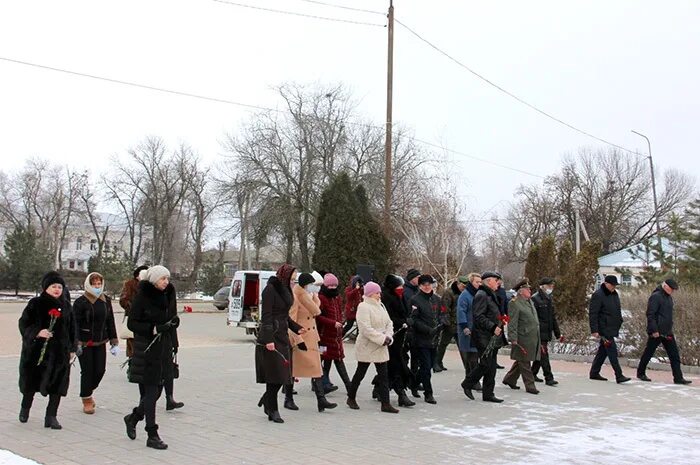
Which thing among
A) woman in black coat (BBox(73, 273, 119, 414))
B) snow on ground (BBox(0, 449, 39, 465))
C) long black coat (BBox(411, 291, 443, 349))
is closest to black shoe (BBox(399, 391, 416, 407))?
long black coat (BBox(411, 291, 443, 349))

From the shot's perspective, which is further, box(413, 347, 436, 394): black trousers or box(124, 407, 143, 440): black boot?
box(413, 347, 436, 394): black trousers

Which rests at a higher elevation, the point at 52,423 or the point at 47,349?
the point at 47,349

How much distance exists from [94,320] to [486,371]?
519cm

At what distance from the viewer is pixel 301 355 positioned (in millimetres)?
9352

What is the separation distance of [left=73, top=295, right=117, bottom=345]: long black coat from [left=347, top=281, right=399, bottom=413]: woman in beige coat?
2.99 metres

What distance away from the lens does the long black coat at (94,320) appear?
879 centimetres

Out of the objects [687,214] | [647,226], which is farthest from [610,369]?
[647,226]

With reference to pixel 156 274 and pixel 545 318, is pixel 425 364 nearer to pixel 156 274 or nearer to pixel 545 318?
pixel 545 318

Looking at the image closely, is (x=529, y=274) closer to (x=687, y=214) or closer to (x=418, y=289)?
(x=687, y=214)

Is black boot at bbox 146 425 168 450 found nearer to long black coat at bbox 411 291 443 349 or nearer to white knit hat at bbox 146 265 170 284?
white knit hat at bbox 146 265 170 284

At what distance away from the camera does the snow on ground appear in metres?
6.19

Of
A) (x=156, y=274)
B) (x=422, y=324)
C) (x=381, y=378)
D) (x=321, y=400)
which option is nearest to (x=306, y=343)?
(x=321, y=400)

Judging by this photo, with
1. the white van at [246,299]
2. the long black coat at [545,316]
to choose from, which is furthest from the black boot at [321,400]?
the white van at [246,299]

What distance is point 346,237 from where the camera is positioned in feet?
67.1
